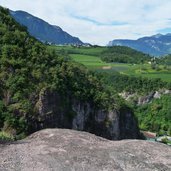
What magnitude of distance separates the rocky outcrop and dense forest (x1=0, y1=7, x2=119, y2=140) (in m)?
1.07

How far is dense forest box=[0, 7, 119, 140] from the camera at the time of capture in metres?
63.9

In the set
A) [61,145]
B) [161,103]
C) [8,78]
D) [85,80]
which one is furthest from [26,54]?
[161,103]

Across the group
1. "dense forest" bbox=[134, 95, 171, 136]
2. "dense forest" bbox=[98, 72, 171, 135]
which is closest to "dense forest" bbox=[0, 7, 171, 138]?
"dense forest" bbox=[134, 95, 171, 136]

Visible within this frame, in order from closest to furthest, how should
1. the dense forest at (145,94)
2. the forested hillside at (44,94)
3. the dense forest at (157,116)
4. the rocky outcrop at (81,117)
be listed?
1. the forested hillside at (44,94)
2. the rocky outcrop at (81,117)
3. the dense forest at (157,116)
4. the dense forest at (145,94)

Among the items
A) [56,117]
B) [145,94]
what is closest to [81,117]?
[56,117]

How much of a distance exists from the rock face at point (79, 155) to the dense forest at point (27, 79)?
1627 inches

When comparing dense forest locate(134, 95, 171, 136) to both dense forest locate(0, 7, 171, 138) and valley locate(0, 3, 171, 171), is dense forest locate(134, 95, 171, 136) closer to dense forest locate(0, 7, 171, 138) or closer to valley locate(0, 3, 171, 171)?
valley locate(0, 3, 171, 171)

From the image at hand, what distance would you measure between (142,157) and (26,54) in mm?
64031

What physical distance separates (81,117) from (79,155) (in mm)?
66833

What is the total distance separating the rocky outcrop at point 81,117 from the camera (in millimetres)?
67500

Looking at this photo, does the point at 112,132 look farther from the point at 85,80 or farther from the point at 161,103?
the point at 161,103

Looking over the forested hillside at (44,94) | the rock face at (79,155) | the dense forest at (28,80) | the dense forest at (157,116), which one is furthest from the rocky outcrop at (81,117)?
the dense forest at (157,116)

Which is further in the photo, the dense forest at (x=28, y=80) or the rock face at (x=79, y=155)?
the dense forest at (x=28, y=80)

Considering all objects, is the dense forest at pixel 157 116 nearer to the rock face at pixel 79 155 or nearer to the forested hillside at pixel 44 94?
the forested hillside at pixel 44 94
